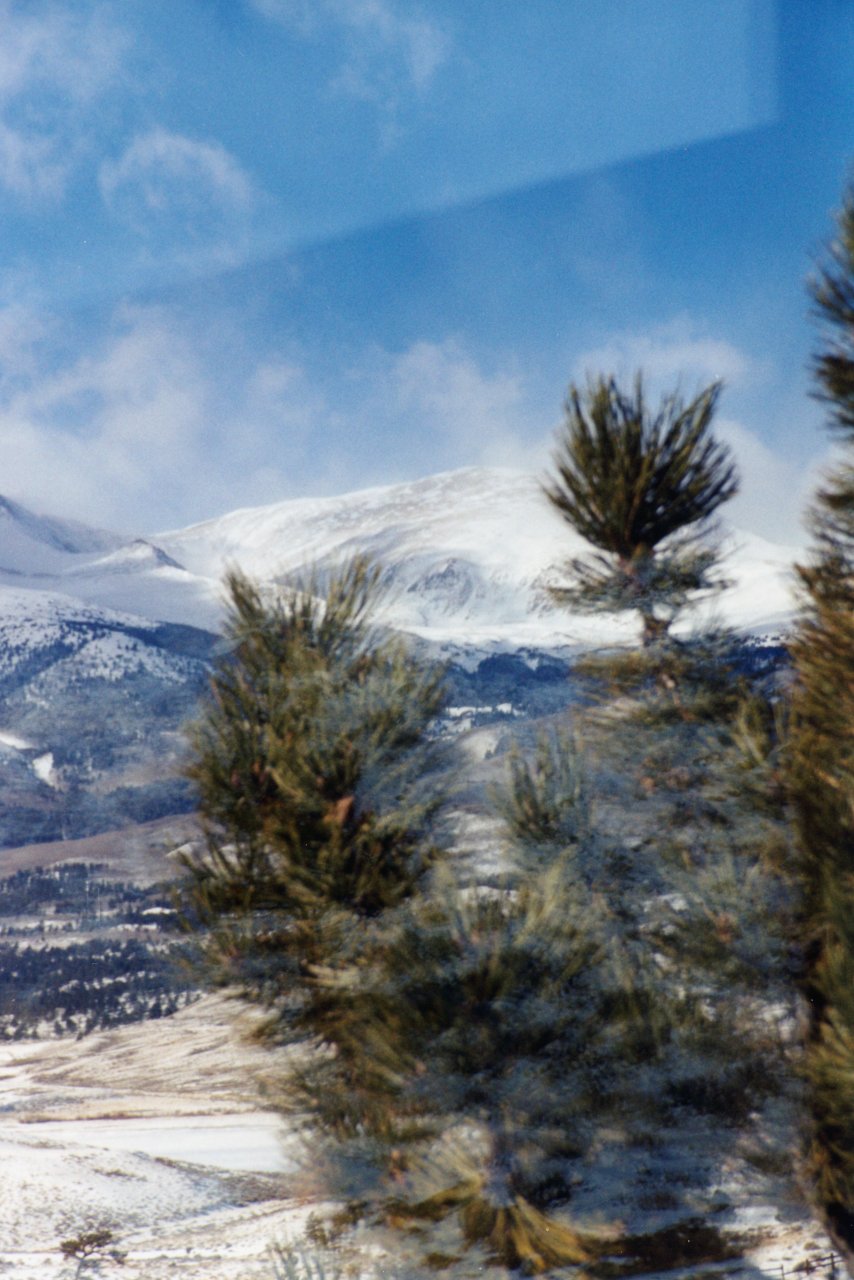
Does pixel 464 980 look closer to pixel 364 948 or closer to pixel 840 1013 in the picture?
pixel 364 948

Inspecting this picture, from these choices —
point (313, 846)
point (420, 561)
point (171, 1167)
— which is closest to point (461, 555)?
point (420, 561)

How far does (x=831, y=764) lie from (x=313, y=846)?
1500mm

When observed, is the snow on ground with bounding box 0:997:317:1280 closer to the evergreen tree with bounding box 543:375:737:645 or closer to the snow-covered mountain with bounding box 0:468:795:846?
the snow-covered mountain with bounding box 0:468:795:846

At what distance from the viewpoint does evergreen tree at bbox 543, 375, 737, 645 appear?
2.48m

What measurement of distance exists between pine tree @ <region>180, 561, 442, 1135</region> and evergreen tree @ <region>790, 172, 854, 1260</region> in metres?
1.12

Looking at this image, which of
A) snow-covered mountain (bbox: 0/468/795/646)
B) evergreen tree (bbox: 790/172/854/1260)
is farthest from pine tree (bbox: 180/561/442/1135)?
evergreen tree (bbox: 790/172/854/1260)

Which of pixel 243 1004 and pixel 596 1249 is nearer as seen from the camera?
pixel 596 1249

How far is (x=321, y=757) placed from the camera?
7.27 feet

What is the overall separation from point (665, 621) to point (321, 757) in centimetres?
124

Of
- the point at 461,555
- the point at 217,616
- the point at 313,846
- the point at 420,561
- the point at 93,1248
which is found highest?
the point at 461,555

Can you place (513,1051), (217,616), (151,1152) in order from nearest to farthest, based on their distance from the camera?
1. (513,1051)
2. (151,1152)
3. (217,616)

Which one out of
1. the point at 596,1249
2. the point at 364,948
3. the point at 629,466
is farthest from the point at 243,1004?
the point at 629,466

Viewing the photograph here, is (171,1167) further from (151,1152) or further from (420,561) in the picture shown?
(420,561)

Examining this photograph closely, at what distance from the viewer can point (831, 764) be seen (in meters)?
2.18
